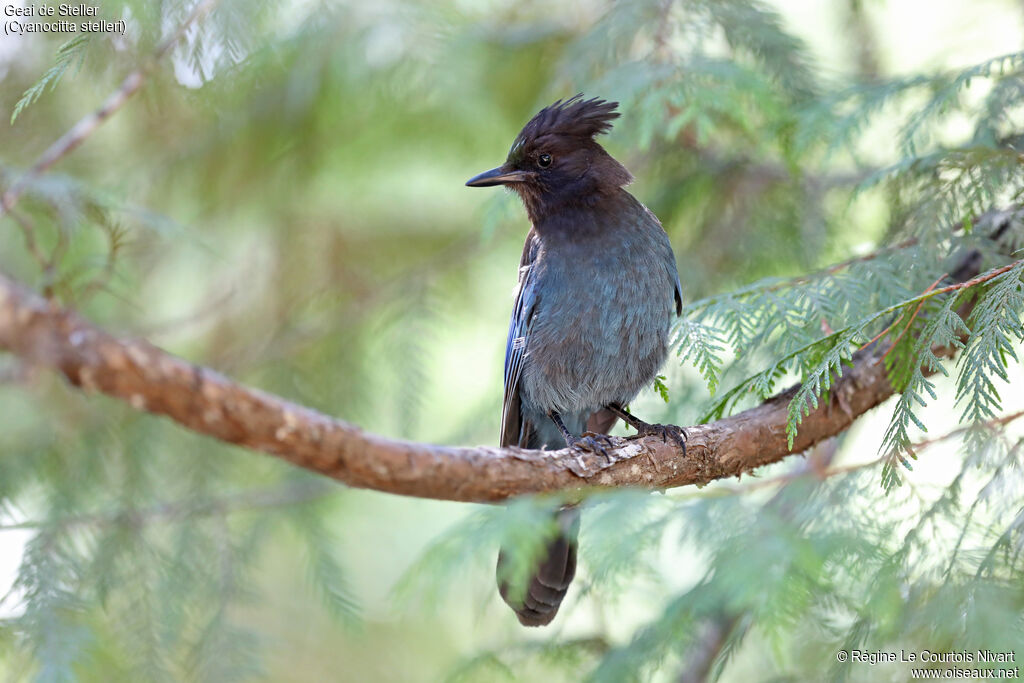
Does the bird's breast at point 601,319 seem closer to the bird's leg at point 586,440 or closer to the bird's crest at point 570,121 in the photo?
the bird's leg at point 586,440

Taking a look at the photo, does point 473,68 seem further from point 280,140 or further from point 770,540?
point 770,540

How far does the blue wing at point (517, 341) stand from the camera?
13.1ft

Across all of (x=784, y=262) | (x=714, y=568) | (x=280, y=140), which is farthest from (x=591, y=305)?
(x=280, y=140)

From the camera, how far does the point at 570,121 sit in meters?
3.97

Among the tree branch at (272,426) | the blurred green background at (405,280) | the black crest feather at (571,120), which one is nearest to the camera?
the tree branch at (272,426)

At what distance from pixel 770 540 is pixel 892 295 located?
3.71 feet

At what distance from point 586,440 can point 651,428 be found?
10.7 inches

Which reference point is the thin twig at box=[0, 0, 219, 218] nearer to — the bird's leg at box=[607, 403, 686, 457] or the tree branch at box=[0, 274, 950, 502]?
the tree branch at box=[0, 274, 950, 502]

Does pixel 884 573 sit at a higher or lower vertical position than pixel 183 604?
lower

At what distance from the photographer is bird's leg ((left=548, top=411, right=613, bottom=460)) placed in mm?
3052

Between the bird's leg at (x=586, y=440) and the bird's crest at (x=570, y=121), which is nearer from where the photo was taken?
the bird's leg at (x=586, y=440)

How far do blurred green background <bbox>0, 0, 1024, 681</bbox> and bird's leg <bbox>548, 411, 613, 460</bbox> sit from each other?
33 cm

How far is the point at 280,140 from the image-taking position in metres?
4.71

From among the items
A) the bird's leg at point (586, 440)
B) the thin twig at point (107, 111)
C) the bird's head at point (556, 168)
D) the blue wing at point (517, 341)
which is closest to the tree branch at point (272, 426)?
the bird's leg at point (586, 440)
